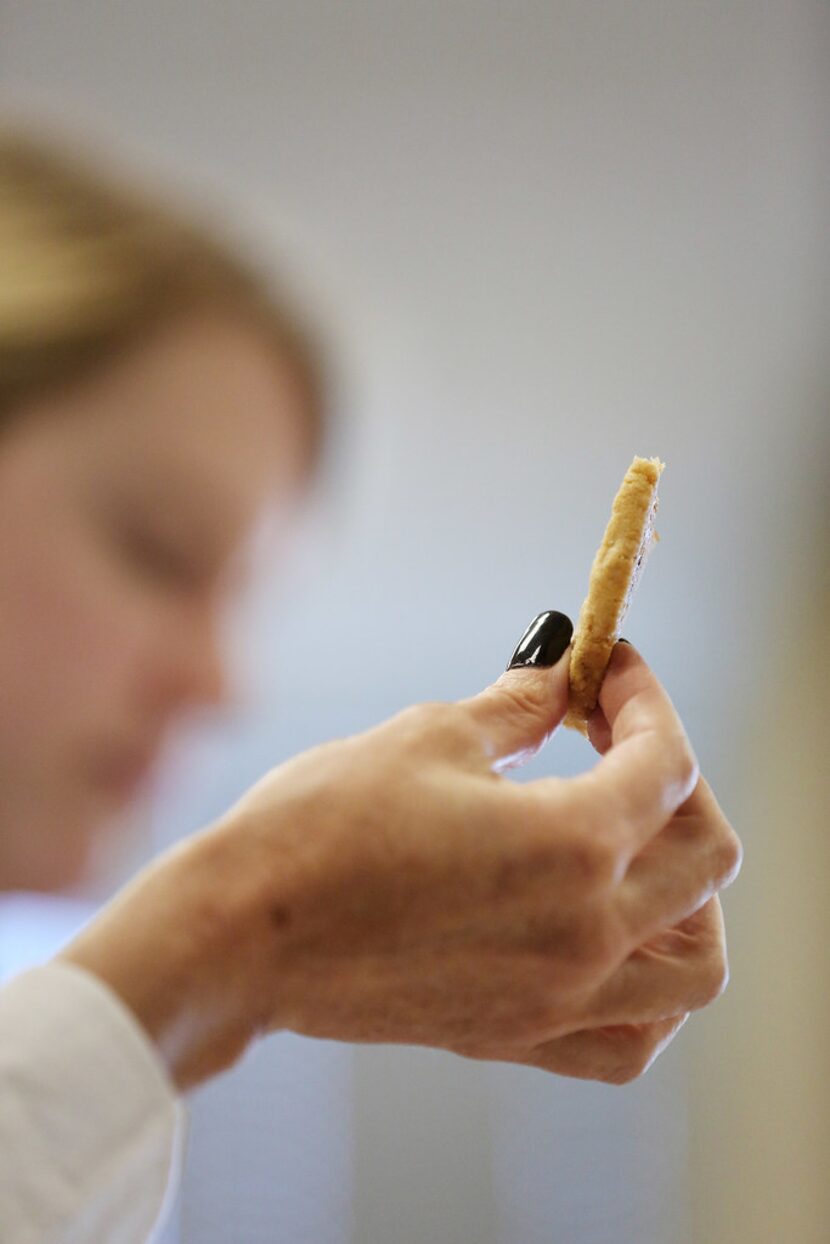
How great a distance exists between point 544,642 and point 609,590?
4 cm

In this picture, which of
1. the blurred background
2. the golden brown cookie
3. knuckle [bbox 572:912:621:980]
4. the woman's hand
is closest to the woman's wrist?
the woman's hand

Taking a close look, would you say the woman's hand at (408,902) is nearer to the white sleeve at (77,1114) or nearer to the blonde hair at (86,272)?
the white sleeve at (77,1114)

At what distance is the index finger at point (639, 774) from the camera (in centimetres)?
38

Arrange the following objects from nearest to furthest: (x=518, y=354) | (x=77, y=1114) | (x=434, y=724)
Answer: (x=77, y=1114)
(x=434, y=724)
(x=518, y=354)

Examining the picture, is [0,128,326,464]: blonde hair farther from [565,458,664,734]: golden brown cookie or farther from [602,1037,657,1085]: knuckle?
[602,1037,657,1085]: knuckle

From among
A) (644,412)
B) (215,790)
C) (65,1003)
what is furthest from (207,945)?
(644,412)

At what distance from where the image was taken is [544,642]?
0.51m

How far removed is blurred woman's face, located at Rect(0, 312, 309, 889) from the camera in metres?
0.54

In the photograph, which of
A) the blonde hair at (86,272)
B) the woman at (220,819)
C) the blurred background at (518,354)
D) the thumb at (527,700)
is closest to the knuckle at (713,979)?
the woman at (220,819)

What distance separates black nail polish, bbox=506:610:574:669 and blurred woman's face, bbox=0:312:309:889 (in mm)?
164

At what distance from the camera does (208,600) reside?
0.58m

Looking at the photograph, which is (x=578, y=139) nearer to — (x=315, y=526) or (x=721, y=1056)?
(x=315, y=526)

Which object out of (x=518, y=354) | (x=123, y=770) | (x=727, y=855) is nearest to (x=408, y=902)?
→ (x=727, y=855)

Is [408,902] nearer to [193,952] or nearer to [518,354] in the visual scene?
[193,952]
